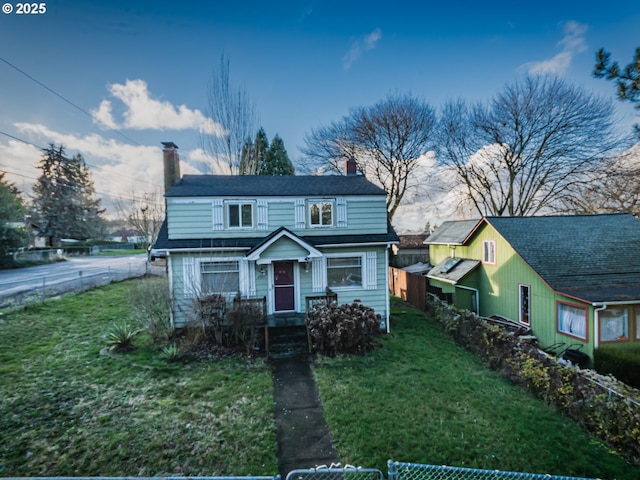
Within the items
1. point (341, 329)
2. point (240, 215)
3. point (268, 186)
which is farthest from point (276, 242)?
point (341, 329)

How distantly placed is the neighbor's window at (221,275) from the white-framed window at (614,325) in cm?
1211

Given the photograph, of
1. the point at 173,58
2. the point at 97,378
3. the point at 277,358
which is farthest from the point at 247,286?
the point at 173,58

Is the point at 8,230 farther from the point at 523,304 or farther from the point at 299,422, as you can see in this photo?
the point at 523,304

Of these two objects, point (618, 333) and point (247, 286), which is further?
point (247, 286)

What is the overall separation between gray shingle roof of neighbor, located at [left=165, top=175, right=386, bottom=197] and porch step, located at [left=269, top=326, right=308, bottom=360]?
16.4 feet

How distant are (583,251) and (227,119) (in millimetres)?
20686

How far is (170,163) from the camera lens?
13.4 metres

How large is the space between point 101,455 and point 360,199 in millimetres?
10192

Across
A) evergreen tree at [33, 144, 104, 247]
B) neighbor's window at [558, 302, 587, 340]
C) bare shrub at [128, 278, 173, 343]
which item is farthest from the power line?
evergreen tree at [33, 144, 104, 247]

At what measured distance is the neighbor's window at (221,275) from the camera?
10961 millimetres

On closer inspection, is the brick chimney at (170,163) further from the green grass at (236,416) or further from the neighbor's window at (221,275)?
the green grass at (236,416)

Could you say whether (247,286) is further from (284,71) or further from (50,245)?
(50,245)

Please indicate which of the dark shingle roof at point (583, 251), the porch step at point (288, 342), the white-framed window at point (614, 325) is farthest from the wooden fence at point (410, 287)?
the porch step at point (288, 342)

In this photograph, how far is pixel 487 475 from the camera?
15.0 feet
